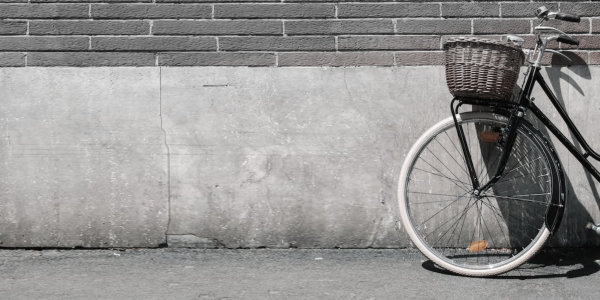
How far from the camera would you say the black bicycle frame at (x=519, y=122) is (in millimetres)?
5320

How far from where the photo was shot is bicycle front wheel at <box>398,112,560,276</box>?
5.82m

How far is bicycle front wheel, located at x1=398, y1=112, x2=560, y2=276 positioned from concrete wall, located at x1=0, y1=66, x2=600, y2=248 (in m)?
0.17

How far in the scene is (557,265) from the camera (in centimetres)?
562

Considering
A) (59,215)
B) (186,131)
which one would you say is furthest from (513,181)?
(59,215)

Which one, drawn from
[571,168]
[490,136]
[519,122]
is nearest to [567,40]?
[519,122]

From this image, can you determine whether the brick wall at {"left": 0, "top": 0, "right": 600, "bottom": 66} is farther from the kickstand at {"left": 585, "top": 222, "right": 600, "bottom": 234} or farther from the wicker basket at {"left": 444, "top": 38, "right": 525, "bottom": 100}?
the kickstand at {"left": 585, "top": 222, "right": 600, "bottom": 234}

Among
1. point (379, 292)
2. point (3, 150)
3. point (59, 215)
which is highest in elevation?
point (3, 150)

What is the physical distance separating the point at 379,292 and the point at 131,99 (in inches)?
77.1

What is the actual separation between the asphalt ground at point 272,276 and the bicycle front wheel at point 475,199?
0.73 feet

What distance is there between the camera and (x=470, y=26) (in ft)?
19.1

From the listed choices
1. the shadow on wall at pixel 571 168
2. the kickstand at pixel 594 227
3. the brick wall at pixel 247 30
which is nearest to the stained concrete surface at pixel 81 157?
the brick wall at pixel 247 30

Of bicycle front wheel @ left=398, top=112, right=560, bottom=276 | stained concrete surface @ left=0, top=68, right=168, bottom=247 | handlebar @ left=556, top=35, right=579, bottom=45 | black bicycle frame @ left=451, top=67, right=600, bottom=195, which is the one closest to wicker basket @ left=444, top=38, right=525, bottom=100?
black bicycle frame @ left=451, top=67, right=600, bottom=195

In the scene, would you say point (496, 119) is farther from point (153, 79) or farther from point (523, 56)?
point (153, 79)

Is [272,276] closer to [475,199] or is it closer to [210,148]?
[210,148]
